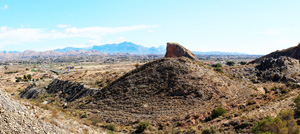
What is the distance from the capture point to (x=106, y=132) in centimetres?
1616

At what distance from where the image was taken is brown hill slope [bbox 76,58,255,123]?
821 inches

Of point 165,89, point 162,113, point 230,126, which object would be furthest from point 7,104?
point 165,89

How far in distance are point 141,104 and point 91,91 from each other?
12.3 metres

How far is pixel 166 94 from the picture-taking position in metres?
23.8

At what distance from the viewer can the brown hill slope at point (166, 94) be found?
2084 centimetres

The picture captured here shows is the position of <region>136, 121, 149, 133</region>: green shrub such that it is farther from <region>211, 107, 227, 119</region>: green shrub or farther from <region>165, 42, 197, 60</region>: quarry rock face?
<region>165, 42, 197, 60</region>: quarry rock face

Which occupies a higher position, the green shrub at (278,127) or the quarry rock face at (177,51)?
the quarry rock face at (177,51)

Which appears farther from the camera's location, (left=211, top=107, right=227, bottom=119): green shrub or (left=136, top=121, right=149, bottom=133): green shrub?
(left=211, top=107, right=227, bottom=119): green shrub

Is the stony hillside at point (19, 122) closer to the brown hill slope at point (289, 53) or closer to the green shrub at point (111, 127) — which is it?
the green shrub at point (111, 127)

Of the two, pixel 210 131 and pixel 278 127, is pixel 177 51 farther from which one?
pixel 278 127

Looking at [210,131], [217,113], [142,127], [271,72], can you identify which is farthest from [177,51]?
[210,131]

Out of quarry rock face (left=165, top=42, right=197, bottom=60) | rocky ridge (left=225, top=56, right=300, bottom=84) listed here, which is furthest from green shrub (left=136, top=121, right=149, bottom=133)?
quarry rock face (left=165, top=42, right=197, bottom=60)

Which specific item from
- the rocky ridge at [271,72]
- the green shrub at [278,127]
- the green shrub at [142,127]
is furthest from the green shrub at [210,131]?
the rocky ridge at [271,72]

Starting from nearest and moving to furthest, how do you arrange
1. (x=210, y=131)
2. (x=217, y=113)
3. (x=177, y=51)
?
(x=210, y=131) → (x=217, y=113) → (x=177, y=51)
